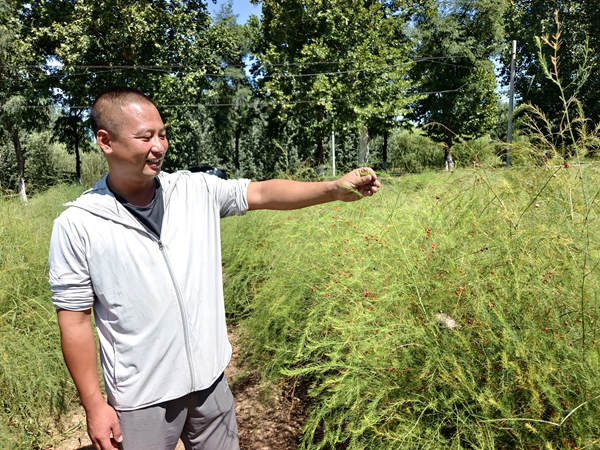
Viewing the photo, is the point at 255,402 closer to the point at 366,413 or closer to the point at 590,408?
the point at 366,413

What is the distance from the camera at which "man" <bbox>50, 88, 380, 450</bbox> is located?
1.33 m

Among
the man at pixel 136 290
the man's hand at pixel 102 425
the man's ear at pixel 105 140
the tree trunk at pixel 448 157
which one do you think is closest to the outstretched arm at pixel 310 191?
the man at pixel 136 290

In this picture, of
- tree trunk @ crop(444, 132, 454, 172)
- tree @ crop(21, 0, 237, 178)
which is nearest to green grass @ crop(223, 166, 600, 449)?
tree trunk @ crop(444, 132, 454, 172)

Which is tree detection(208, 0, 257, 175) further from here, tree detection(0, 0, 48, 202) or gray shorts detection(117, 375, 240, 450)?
gray shorts detection(117, 375, 240, 450)

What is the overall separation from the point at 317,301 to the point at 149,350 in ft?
4.96

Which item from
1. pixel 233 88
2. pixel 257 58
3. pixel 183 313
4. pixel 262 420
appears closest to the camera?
pixel 183 313

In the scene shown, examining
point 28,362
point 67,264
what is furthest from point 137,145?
point 28,362

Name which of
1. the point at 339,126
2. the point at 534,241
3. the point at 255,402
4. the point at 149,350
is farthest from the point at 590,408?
the point at 339,126

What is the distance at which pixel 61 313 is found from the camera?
4.35 feet

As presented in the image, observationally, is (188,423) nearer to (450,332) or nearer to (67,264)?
(67,264)

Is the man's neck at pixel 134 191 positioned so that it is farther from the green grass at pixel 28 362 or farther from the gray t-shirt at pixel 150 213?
the green grass at pixel 28 362

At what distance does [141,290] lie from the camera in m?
1.38

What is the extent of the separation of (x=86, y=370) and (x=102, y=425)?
0.18 m

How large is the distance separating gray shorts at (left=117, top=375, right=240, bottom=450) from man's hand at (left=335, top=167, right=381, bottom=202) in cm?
88
